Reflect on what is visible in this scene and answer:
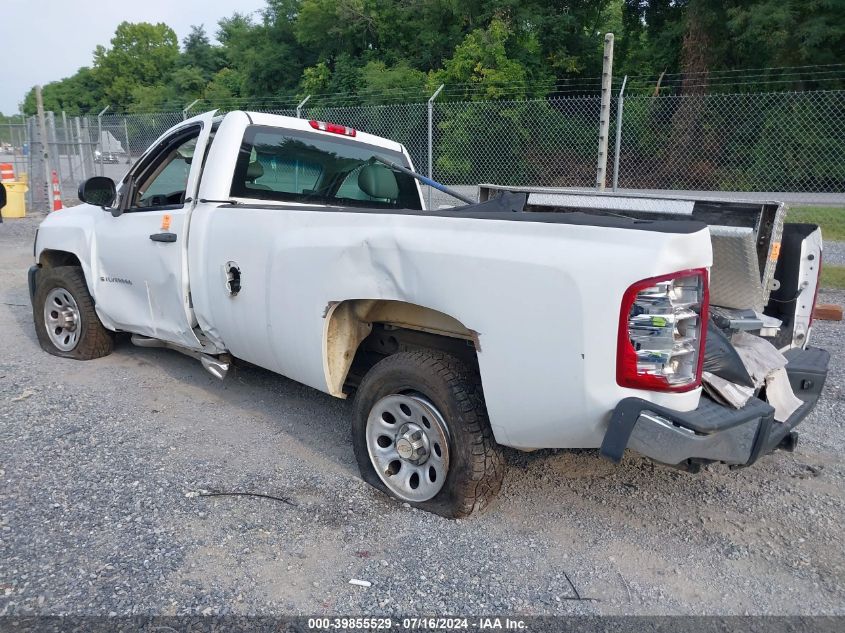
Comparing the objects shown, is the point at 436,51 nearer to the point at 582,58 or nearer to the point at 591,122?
the point at 582,58

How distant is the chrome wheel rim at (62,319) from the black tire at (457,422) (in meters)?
3.57

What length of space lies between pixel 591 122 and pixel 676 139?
157 centimetres

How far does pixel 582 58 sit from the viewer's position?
24.3 meters

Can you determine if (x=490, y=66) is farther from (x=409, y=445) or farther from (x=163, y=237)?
(x=409, y=445)

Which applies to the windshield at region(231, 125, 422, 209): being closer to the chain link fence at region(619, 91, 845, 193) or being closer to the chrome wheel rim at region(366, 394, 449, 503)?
the chrome wheel rim at region(366, 394, 449, 503)

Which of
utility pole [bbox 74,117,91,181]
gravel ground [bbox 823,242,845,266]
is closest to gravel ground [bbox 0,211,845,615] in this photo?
gravel ground [bbox 823,242,845,266]

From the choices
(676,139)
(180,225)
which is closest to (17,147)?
(676,139)

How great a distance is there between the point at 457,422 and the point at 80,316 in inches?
155

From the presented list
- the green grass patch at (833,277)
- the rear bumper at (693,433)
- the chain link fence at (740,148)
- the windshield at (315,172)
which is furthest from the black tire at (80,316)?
the chain link fence at (740,148)

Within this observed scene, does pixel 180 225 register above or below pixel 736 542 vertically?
above

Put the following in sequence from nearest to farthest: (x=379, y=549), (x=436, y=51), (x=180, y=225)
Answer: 1. (x=379, y=549)
2. (x=180, y=225)
3. (x=436, y=51)

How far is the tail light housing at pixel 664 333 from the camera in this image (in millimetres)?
2488

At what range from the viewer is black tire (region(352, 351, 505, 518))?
10.0 feet

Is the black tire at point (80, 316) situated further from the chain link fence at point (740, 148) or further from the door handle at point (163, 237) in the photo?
the chain link fence at point (740, 148)
